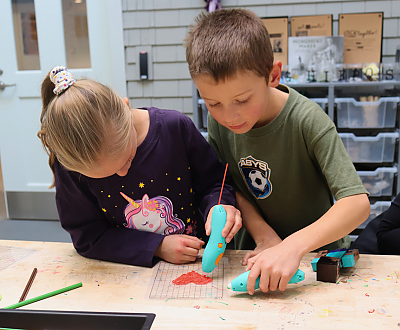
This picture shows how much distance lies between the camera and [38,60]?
10.5 feet

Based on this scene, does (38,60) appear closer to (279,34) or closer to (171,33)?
(171,33)

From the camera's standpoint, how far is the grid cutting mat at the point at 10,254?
3.43 ft

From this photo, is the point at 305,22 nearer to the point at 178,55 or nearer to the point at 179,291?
the point at 178,55

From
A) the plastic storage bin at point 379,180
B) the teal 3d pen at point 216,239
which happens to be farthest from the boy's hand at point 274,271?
the plastic storage bin at point 379,180

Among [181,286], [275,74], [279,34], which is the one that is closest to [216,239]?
[181,286]

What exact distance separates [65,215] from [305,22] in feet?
7.67

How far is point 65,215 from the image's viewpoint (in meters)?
1.10

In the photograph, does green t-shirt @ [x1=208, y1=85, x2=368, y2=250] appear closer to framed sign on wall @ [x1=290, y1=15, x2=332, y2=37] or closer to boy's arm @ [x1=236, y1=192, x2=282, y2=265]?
boy's arm @ [x1=236, y1=192, x2=282, y2=265]

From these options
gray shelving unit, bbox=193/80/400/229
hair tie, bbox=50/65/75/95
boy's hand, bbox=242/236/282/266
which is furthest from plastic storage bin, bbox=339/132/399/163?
hair tie, bbox=50/65/75/95

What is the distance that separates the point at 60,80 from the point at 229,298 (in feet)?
2.14

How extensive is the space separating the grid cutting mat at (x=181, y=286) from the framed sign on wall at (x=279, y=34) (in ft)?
6.92

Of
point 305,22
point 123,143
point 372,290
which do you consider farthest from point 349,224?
point 305,22

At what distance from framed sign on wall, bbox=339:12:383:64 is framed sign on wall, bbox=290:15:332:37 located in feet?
0.30

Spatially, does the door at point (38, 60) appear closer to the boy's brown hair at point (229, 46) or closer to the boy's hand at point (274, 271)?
the boy's brown hair at point (229, 46)
